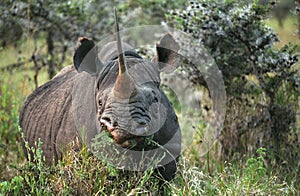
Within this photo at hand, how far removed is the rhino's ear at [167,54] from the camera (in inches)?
182

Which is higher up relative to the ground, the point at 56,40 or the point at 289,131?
the point at 56,40

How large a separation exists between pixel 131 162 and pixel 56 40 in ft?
16.4

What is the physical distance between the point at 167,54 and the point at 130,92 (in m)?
1.10

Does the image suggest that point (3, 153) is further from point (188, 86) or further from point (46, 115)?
point (188, 86)

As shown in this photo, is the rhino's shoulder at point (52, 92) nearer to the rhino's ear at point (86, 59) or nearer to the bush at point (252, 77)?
the rhino's ear at point (86, 59)

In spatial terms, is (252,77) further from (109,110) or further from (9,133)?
(9,133)

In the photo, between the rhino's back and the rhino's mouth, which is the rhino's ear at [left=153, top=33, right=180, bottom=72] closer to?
the rhino's back

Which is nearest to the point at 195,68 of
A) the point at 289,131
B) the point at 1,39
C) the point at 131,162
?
the point at 289,131

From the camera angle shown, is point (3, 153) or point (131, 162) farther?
point (3, 153)

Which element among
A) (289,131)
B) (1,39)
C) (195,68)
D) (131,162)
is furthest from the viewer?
(1,39)

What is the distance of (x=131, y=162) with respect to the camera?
4121 millimetres

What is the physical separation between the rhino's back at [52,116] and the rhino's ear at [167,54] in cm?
92

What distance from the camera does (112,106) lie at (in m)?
3.74

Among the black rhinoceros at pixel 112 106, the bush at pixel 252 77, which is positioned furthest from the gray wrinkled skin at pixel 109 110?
the bush at pixel 252 77
